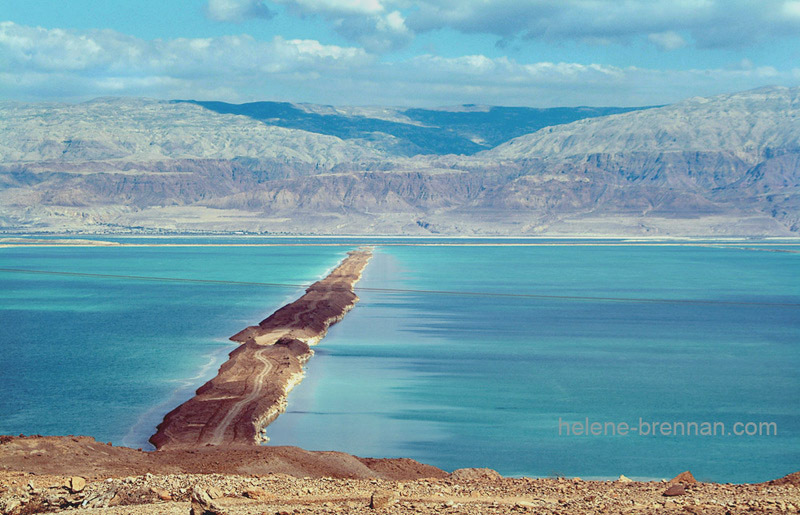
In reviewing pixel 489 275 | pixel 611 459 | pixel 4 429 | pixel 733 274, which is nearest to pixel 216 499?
pixel 611 459

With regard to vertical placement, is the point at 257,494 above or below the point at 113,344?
above

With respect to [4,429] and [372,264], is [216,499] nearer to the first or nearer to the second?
[4,429]

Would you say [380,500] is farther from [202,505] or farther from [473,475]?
[473,475]

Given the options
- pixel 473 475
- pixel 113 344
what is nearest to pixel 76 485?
pixel 473 475

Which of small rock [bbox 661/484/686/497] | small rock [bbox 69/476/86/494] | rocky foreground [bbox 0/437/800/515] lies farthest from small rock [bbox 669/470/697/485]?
small rock [bbox 69/476/86/494]

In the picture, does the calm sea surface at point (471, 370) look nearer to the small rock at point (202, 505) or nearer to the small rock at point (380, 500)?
the small rock at point (380, 500)

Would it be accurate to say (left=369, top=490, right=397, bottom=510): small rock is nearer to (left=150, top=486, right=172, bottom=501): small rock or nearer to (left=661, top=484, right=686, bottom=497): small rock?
(left=150, top=486, right=172, bottom=501): small rock
